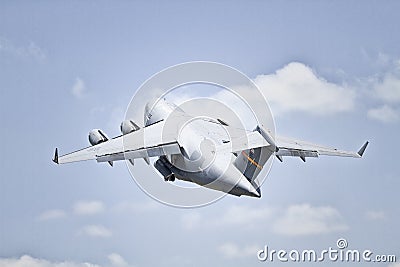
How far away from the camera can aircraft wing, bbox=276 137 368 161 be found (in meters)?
45.4

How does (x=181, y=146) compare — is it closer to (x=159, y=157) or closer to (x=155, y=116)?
(x=159, y=157)

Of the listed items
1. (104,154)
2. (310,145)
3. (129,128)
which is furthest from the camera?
(129,128)

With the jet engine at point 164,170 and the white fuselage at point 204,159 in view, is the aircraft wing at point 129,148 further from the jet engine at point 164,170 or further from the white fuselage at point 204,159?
the jet engine at point 164,170

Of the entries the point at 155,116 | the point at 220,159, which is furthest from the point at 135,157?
the point at 155,116

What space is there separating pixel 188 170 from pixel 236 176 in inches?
141

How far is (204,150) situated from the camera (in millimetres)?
43781

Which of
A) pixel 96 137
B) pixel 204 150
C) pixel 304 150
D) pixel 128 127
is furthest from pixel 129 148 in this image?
pixel 304 150

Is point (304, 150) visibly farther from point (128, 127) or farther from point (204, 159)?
point (128, 127)

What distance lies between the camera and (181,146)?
44281mm

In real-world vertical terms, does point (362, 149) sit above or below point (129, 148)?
above

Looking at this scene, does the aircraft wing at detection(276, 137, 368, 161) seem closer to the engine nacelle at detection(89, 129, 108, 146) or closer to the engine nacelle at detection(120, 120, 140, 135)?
the engine nacelle at detection(120, 120, 140, 135)

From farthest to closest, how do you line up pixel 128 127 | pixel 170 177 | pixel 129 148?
pixel 128 127
pixel 170 177
pixel 129 148

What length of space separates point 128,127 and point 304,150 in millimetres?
12122

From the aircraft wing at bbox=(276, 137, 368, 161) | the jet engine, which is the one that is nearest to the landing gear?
the jet engine
